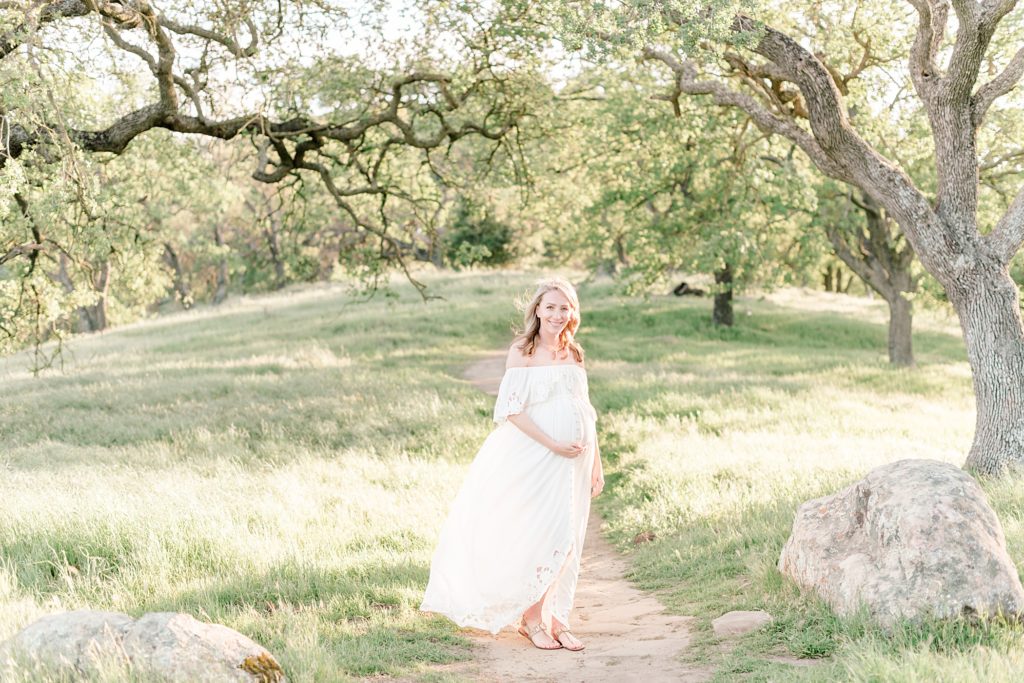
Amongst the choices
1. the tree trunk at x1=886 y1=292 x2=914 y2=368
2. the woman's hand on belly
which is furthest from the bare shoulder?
the tree trunk at x1=886 y1=292 x2=914 y2=368

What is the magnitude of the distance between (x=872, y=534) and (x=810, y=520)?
696 millimetres

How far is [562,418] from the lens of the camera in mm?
7266

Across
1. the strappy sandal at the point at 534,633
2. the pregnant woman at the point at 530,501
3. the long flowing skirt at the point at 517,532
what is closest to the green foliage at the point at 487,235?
the pregnant woman at the point at 530,501

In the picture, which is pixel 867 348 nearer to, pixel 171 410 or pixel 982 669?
pixel 171 410

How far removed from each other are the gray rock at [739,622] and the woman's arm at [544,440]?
1.63 metres

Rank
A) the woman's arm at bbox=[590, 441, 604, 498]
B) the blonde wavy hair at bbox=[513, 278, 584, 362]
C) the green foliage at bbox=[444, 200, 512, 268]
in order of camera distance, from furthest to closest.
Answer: the green foliage at bbox=[444, 200, 512, 268] < the woman's arm at bbox=[590, 441, 604, 498] < the blonde wavy hair at bbox=[513, 278, 584, 362]

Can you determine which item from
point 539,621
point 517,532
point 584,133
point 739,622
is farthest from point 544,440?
point 584,133

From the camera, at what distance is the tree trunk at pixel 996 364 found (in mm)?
10445

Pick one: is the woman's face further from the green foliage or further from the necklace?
the green foliage

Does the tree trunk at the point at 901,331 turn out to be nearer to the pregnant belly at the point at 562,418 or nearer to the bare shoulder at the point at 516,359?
the pregnant belly at the point at 562,418

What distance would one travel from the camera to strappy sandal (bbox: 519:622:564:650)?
6.94 meters

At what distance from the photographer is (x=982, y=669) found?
4.86 metres

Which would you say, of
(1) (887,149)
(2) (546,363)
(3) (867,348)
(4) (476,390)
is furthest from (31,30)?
(3) (867,348)

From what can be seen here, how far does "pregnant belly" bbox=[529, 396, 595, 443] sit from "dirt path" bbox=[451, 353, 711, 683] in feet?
5.16
